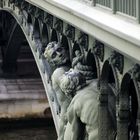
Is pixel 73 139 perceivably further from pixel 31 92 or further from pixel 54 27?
pixel 31 92

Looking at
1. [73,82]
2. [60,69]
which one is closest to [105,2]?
[73,82]

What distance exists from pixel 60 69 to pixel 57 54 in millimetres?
472

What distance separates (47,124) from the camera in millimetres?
22016

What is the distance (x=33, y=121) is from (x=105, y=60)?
48.6 feet

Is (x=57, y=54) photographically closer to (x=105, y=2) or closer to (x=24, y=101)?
(x=105, y=2)

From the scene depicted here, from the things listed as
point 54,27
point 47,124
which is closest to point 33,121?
point 47,124

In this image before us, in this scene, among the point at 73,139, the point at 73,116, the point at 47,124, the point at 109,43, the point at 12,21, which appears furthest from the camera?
the point at 12,21

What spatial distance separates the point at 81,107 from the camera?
8.22 m

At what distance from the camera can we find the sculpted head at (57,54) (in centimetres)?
1086

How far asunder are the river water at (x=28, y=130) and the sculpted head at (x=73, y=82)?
1167cm

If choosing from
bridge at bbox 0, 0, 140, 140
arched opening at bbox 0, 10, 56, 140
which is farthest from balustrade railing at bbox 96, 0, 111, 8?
arched opening at bbox 0, 10, 56, 140

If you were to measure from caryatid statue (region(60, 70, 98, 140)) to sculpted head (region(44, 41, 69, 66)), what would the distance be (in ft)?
5.76

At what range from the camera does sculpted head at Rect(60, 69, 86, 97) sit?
28.7 ft

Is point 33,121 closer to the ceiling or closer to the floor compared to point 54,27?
closer to the floor
